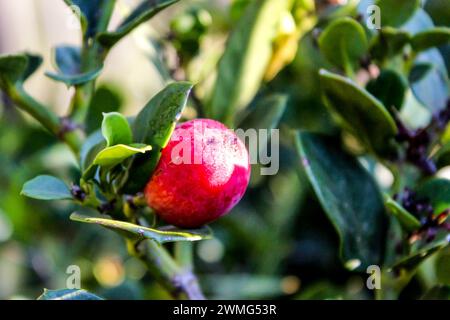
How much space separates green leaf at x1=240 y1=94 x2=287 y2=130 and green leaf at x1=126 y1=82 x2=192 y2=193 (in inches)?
6.8

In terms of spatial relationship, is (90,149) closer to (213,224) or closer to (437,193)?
(437,193)

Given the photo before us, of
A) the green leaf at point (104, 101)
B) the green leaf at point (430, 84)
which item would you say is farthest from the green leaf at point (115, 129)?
the green leaf at point (104, 101)

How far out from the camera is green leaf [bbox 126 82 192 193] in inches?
21.3

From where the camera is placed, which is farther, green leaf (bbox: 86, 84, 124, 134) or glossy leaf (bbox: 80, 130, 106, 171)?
green leaf (bbox: 86, 84, 124, 134)

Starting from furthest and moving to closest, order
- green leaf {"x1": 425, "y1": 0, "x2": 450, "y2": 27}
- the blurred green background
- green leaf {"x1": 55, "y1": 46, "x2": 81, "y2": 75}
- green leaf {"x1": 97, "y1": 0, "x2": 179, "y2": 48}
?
the blurred green background, green leaf {"x1": 425, "y1": 0, "x2": 450, "y2": 27}, green leaf {"x1": 55, "y1": 46, "x2": 81, "y2": 75}, green leaf {"x1": 97, "y1": 0, "x2": 179, "y2": 48}

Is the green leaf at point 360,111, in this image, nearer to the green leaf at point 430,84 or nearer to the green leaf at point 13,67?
the green leaf at point 430,84

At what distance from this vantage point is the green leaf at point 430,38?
0.68 metres

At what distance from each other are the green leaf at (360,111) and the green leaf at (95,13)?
8.0 inches

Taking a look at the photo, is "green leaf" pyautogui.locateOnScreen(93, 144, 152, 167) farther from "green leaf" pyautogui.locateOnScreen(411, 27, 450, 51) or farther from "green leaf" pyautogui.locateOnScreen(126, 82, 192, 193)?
"green leaf" pyautogui.locateOnScreen(411, 27, 450, 51)

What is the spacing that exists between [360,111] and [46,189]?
30 cm

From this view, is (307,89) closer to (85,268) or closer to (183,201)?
(85,268)

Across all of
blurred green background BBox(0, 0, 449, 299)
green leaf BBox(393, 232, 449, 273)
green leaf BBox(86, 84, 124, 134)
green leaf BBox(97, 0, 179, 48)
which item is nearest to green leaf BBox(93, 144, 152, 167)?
green leaf BBox(97, 0, 179, 48)

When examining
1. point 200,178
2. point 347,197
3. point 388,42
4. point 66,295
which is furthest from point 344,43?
point 66,295
